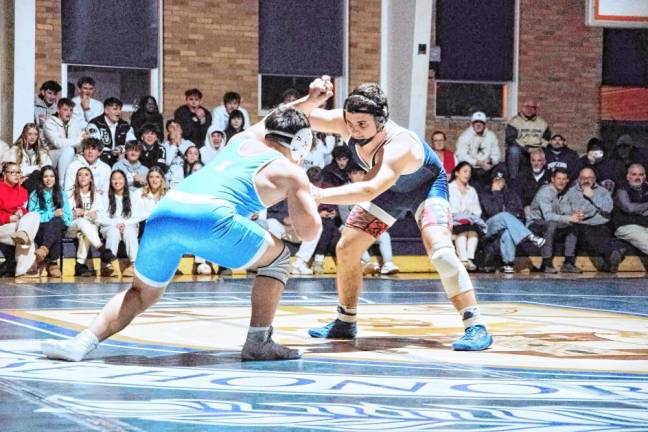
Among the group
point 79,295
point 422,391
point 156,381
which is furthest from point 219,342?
point 79,295

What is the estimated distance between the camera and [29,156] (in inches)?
606

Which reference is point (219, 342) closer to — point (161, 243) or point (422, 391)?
point (161, 243)

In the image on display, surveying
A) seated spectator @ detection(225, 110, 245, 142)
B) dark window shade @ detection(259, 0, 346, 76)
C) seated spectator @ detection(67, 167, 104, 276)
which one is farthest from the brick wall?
seated spectator @ detection(67, 167, 104, 276)

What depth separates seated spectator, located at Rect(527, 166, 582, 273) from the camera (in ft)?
56.1

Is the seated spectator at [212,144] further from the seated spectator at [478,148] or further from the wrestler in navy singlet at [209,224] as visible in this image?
the wrestler in navy singlet at [209,224]

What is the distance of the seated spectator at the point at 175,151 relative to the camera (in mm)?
16031

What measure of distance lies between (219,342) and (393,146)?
5.19 feet

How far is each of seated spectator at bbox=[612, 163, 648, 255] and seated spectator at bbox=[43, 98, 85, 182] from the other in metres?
7.72

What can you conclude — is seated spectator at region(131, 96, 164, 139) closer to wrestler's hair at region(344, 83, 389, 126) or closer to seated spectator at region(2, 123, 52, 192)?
seated spectator at region(2, 123, 52, 192)

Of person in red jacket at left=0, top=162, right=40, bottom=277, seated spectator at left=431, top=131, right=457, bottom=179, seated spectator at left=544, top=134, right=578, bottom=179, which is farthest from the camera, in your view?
seated spectator at left=544, top=134, right=578, bottom=179

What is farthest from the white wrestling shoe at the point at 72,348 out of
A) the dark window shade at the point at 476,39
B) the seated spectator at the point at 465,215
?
the dark window shade at the point at 476,39

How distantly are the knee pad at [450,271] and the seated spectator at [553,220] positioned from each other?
32.5ft

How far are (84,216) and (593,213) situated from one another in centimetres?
716

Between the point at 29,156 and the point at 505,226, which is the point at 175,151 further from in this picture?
the point at 505,226
